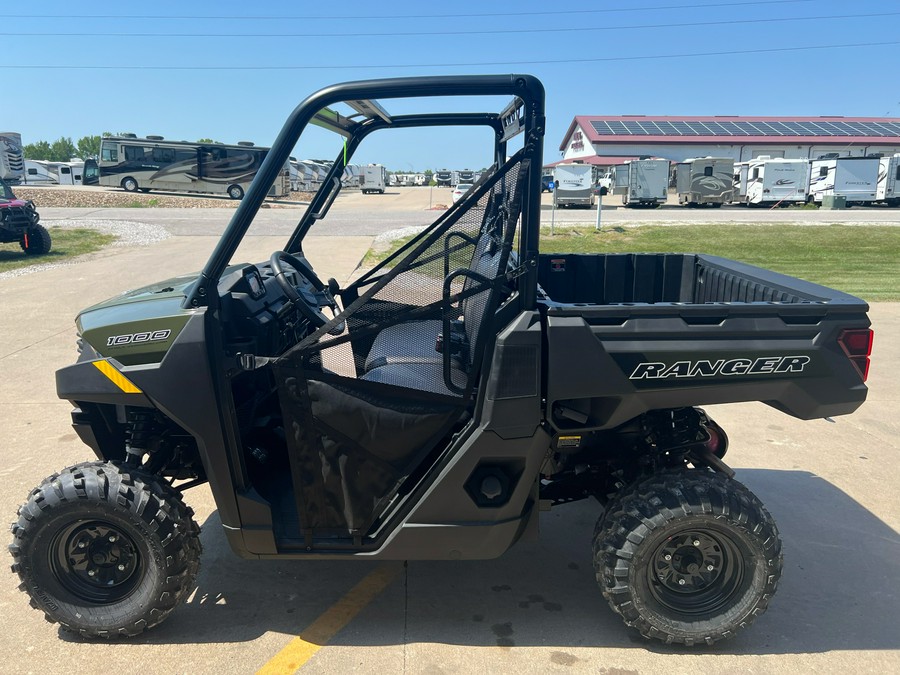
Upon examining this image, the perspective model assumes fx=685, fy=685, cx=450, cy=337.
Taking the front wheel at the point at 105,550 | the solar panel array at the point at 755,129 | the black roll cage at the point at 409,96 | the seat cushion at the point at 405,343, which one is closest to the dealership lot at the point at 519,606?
the front wheel at the point at 105,550

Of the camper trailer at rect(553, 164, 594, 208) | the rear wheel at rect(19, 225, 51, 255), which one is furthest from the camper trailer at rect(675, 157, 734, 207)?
the rear wheel at rect(19, 225, 51, 255)

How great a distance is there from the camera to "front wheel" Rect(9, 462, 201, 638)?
2.64 metres

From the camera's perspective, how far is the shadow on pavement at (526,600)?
2.79m

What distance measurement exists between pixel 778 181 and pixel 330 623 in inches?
1289

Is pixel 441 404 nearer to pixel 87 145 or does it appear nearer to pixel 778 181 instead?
pixel 778 181

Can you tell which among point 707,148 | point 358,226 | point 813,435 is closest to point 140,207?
point 358,226

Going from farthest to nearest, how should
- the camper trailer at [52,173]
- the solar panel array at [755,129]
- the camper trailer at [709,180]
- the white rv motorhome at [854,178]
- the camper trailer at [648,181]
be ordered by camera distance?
the camper trailer at [52,173]
the solar panel array at [755,129]
the camper trailer at [709,180]
the camper trailer at [648,181]
the white rv motorhome at [854,178]

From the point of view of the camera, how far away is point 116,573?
109 inches

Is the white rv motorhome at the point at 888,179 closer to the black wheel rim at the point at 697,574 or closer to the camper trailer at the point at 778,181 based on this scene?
the camper trailer at the point at 778,181

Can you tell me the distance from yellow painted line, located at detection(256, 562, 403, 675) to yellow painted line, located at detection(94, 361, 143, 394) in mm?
1167

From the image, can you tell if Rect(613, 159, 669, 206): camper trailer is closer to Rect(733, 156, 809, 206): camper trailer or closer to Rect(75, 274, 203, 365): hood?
Rect(733, 156, 809, 206): camper trailer

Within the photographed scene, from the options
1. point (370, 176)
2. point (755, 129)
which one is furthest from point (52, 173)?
point (755, 129)

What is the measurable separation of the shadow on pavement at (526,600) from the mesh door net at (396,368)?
1.74 ft

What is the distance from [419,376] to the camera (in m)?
2.62
